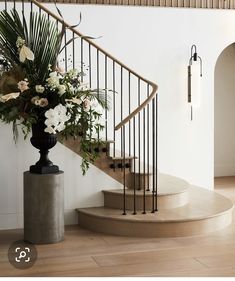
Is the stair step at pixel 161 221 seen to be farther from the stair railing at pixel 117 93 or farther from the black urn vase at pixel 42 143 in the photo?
the black urn vase at pixel 42 143

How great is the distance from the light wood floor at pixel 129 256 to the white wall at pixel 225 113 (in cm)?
395

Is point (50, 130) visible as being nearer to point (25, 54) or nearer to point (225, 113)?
point (25, 54)

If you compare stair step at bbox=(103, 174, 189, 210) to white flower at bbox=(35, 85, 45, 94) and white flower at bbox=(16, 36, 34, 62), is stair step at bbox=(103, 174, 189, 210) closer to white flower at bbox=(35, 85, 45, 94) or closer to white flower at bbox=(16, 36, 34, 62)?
white flower at bbox=(35, 85, 45, 94)

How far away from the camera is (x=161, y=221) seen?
5426mm

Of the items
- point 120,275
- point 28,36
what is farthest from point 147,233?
point 28,36

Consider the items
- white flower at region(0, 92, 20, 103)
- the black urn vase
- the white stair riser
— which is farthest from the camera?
the white stair riser

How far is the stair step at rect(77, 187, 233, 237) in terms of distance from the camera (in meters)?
5.45

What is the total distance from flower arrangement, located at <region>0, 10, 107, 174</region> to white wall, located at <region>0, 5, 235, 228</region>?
84.4 inches

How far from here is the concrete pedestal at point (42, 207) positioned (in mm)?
5215

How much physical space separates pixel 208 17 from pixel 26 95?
3.94 m

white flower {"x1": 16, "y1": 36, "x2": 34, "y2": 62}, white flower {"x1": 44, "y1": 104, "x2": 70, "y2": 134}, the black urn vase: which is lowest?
the black urn vase

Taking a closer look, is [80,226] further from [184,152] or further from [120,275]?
[184,152]

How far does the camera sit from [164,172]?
778 cm

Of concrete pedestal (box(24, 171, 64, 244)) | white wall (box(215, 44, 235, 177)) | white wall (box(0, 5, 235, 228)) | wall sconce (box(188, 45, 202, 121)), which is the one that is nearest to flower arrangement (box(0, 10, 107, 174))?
concrete pedestal (box(24, 171, 64, 244))
